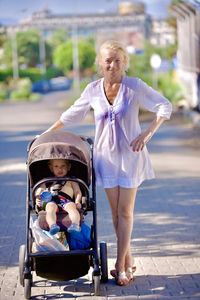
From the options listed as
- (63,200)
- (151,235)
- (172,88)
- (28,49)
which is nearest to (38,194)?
(63,200)

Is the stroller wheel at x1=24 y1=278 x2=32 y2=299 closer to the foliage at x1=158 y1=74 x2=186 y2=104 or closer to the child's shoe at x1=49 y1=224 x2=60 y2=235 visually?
the child's shoe at x1=49 y1=224 x2=60 y2=235

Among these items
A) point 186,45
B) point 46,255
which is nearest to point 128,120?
point 46,255

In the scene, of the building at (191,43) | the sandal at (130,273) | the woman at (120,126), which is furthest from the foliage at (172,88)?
the woman at (120,126)

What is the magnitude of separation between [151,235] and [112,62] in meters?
2.92

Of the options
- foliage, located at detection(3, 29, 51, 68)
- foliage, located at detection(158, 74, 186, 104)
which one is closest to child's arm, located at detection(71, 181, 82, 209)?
foliage, located at detection(158, 74, 186, 104)

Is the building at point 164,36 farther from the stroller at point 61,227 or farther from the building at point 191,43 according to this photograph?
the stroller at point 61,227

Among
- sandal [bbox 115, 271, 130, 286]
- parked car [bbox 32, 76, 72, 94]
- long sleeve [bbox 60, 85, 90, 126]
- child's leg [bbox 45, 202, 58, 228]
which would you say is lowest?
parked car [bbox 32, 76, 72, 94]

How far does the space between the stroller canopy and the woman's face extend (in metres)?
0.65

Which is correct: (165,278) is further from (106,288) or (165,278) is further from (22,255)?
(22,255)

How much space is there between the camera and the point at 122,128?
648 cm

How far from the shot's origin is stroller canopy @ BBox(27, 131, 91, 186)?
21.3 feet

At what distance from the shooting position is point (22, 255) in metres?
6.66

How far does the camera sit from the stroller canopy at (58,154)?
21.3 feet

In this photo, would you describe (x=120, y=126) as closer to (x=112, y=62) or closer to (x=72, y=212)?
(x=112, y=62)
